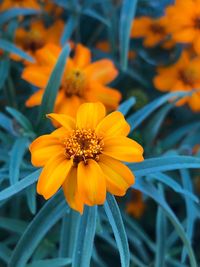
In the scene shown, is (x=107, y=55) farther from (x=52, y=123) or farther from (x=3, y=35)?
(x=52, y=123)

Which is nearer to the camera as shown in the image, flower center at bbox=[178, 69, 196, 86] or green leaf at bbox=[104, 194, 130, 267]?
green leaf at bbox=[104, 194, 130, 267]

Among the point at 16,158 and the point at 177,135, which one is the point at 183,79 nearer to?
the point at 177,135

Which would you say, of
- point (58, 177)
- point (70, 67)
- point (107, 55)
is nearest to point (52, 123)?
point (70, 67)

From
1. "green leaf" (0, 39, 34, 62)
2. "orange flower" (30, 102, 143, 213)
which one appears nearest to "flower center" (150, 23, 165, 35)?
"green leaf" (0, 39, 34, 62)

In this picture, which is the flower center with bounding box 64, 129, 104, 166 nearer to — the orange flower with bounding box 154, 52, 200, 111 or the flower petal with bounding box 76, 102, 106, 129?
the flower petal with bounding box 76, 102, 106, 129

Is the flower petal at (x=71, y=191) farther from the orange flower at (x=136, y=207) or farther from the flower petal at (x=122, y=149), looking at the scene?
the orange flower at (x=136, y=207)

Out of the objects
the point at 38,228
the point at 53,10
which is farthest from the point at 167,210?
the point at 53,10
